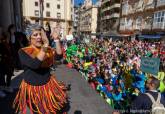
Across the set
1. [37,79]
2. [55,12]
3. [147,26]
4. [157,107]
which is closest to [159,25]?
[147,26]

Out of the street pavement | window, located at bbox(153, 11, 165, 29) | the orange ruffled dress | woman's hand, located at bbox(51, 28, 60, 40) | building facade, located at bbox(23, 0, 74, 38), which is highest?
building facade, located at bbox(23, 0, 74, 38)

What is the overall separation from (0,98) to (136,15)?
132 ft

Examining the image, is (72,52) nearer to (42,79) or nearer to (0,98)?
(0,98)

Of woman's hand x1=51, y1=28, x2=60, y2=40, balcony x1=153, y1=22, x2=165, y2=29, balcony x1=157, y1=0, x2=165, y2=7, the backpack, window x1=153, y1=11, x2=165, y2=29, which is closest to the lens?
the backpack

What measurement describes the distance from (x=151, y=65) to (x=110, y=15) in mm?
54750

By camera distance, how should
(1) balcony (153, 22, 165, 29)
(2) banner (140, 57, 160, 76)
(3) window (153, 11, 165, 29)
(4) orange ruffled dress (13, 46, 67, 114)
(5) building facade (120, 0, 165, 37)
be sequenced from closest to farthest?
(4) orange ruffled dress (13, 46, 67, 114)
(2) banner (140, 57, 160, 76)
(1) balcony (153, 22, 165, 29)
(3) window (153, 11, 165, 29)
(5) building facade (120, 0, 165, 37)

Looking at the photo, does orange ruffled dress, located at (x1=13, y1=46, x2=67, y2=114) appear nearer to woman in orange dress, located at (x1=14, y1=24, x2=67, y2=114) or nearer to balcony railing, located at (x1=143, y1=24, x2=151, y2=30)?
woman in orange dress, located at (x1=14, y1=24, x2=67, y2=114)

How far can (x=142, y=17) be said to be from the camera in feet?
133

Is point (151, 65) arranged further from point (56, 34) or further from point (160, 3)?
point (160, 3)

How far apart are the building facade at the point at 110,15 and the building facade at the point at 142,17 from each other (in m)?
3.40

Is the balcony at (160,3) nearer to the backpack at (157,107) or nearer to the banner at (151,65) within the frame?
the banner at (151,65)

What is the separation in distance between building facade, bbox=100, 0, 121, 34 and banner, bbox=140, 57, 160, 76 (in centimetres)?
4783

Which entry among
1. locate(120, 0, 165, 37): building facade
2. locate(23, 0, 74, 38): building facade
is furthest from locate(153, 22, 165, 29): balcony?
locate(23, 0, 74, 38): building facade

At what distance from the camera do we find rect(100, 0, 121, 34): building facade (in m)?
54.8
